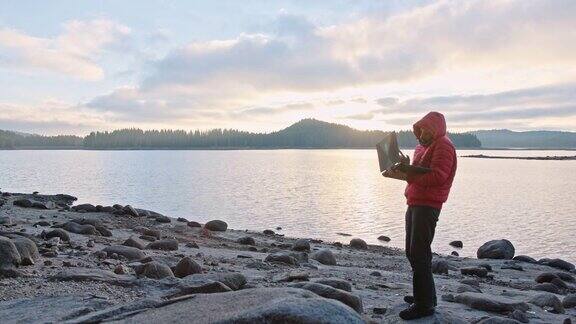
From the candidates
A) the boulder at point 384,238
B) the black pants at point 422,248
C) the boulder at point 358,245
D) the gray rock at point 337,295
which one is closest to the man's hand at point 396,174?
the black pants at point 422,248

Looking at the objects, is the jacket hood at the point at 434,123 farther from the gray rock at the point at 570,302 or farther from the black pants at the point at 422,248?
the gray rock at the point at 570,302

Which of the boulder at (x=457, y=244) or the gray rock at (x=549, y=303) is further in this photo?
the boulder at (x=457, y=244)

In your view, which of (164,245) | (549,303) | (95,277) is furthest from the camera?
(164,245)

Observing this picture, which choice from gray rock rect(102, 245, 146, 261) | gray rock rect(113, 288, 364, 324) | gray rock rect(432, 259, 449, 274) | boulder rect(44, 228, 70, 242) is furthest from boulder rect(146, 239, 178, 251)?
gray rock rect(113, 288, 364, 324)

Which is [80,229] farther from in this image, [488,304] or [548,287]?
[548,287]

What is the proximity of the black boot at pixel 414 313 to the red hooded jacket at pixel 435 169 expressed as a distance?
1415 mm

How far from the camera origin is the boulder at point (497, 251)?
827 inches

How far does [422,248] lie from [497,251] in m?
14.9

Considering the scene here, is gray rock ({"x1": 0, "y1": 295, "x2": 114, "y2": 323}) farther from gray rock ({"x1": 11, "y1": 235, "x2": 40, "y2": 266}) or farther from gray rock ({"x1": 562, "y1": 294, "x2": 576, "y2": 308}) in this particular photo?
gray rock ({"x1": 562, "y1": 294, "x2": 576, "y2": 308})

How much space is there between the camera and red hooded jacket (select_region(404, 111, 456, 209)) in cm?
739

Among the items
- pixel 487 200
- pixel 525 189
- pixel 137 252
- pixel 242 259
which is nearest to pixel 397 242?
pixel 242 259

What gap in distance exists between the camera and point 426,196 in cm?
750

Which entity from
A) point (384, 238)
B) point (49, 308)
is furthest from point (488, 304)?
point (384, 238)

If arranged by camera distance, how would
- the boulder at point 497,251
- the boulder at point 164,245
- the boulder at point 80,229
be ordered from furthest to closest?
the boulder at point 497,251
the boulder at point 80,229
the boulder at point 164,245
